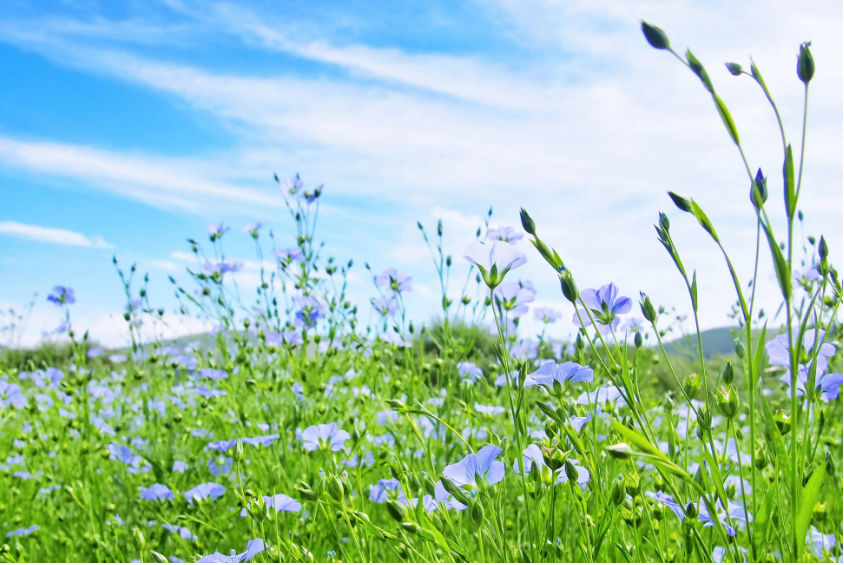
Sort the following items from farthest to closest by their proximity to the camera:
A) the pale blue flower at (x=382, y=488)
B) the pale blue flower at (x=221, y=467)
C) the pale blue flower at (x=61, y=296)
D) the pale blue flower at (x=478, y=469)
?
the pale blue flower at (x=61, y=296)
the pale blue flower at (x=221, y=467)
the pale blue flower at (x=382, y=488)
the pale blue flower at (x=478, y=469)

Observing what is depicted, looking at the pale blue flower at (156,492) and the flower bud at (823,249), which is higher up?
the flower bud at (823,249)

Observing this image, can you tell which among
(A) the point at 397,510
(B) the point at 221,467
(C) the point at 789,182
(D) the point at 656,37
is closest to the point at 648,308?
(C) the point at 789,182

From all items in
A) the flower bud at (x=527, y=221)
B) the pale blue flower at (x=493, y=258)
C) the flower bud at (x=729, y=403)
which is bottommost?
the flower bud at (x=729, y=403)

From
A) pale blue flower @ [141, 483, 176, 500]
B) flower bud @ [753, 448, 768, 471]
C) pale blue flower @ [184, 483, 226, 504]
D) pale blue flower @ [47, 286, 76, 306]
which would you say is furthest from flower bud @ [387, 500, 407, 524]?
pale blue flower @ [47, 286, 76, 306]

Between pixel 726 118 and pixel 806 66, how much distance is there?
0.17 m

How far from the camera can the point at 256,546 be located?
3.50 feet

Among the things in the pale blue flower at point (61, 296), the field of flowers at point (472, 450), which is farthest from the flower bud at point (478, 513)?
the pale blue flower at point (61, 296)

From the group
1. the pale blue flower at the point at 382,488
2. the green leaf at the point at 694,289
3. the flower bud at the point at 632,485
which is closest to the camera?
the green leaf at the point at 694,289

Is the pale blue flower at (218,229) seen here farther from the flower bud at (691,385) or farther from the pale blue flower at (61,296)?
the flower bud at (691,385)

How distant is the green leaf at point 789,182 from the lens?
718mm

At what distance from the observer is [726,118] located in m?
0.76

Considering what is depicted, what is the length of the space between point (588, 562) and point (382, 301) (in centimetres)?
196

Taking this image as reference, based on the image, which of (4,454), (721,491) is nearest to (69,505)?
(4,454)

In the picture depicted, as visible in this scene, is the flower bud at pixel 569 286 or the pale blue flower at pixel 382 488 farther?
the pale blue flower at pixel 382 488
